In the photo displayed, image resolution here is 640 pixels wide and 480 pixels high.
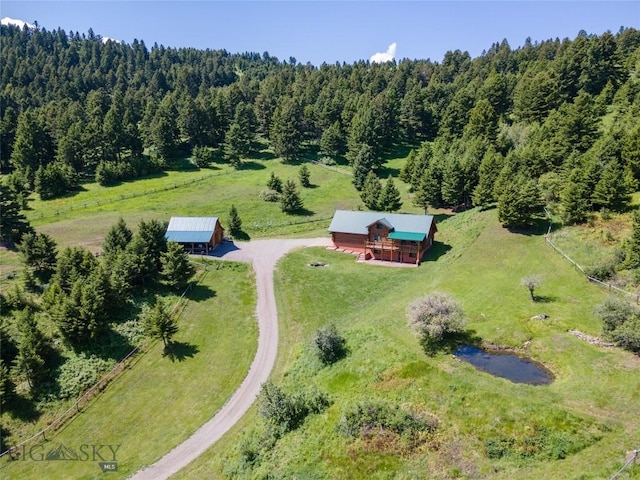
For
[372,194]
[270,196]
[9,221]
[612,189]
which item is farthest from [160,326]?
[612,189]

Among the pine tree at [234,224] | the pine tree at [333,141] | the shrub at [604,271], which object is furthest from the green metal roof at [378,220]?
the pine tree at [333,141]

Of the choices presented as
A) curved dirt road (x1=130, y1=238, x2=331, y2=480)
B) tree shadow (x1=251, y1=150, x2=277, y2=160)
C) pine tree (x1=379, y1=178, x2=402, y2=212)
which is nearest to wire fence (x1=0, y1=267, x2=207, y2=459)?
curved dirt road (x1=130, y1=238, x2=331, y2=480)

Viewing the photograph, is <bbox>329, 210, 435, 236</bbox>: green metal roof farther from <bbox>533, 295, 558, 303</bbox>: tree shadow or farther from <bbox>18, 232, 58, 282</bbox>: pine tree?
<bbox>18, 232, 58, 282</bbox>: pine tree

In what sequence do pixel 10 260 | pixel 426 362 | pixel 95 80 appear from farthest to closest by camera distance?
pixel 95 80 < pixel 10 260 < pixel 426 362

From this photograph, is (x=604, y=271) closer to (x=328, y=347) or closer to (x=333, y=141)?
(x=328, y=347)

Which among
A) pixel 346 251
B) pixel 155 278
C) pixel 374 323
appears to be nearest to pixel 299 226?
pixel 346 251

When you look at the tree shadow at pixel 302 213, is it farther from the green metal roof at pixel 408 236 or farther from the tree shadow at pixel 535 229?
the tree shadow at pixel 535 229

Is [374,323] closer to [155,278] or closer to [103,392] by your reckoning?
[103,392]

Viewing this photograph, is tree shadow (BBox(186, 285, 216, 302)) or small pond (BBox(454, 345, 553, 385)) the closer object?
small pond (BBox(454, 345, 553, 385))
